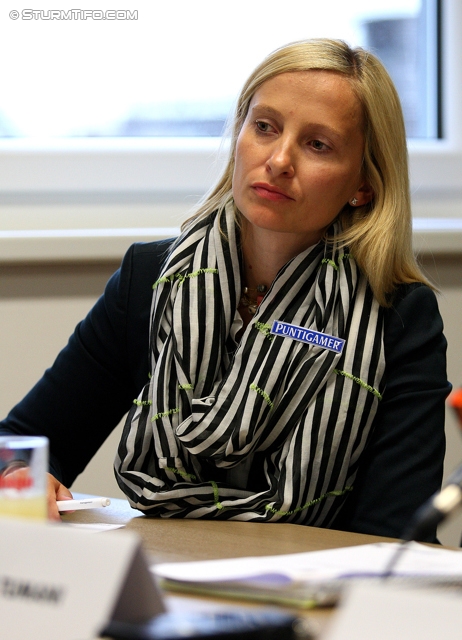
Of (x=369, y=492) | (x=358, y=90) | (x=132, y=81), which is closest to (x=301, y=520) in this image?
(x=369, y=492)

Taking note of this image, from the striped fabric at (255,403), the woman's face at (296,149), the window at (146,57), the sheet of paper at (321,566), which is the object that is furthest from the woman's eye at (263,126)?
the window at (146,57)

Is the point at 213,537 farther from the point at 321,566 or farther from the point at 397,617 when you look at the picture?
the point at 397,617

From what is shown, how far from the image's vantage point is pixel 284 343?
1449mm

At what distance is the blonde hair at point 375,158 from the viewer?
1493 millimetres

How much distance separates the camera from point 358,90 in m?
1.50

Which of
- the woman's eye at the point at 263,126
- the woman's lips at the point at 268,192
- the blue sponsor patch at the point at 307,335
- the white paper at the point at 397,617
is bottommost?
the blue sponsor patch at the point at 307,335

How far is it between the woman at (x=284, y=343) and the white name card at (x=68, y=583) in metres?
0.67

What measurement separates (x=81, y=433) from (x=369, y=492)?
1.76ft

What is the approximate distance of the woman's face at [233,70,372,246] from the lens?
4.78ft

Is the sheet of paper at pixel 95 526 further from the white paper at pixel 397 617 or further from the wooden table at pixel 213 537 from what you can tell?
the white paper at pixel 397 617

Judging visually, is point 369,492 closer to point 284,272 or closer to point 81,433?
point 284,272

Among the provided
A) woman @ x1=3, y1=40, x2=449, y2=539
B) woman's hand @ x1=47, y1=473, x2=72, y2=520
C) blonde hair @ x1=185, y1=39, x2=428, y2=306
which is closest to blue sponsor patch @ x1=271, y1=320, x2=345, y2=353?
woman @ x1=3, y1=40, x2=449, y2=539

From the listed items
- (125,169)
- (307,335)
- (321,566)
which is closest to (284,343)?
(307,335)

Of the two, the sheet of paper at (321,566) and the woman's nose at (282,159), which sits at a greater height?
the woman's nose at (282,159)
